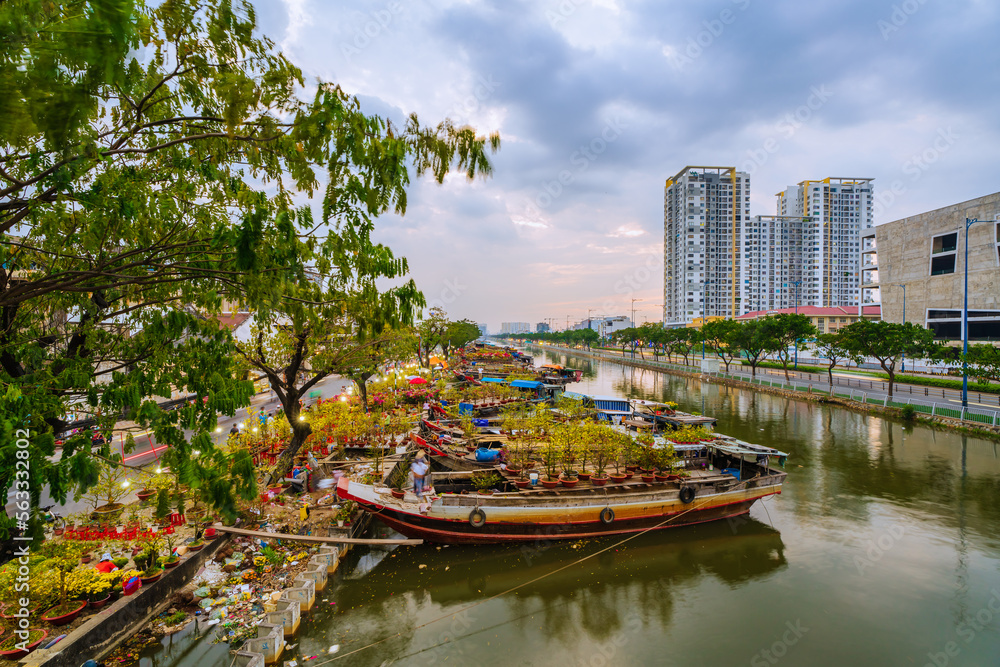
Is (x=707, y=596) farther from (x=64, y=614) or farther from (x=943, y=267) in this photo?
(x=943, y=267)

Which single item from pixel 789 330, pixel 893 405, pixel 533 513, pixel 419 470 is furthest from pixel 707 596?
pixel 789 330

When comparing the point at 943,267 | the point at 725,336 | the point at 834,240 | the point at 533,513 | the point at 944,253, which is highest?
the point at 834,240

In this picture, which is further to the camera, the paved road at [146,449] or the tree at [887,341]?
the tree at [887,341]

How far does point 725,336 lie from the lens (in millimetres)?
45000

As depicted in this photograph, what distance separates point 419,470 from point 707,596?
8024 millimetres

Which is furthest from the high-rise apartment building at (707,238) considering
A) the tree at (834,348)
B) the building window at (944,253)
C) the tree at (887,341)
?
the tree at (887,341)

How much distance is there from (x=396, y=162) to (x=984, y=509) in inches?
754

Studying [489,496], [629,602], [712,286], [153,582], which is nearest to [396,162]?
[153,582]

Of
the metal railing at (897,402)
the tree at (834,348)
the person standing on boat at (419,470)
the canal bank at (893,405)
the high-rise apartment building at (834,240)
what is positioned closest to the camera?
the person standing on boat at (419,470)

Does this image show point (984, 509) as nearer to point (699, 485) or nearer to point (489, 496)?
point (699, 485)

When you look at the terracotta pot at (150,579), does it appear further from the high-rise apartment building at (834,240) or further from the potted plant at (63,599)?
the high-rise apartment building at (834,240)

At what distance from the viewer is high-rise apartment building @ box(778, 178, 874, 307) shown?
107 meters

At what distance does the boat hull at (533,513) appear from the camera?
32.9 ft

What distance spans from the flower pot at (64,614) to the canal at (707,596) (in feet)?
3.75
